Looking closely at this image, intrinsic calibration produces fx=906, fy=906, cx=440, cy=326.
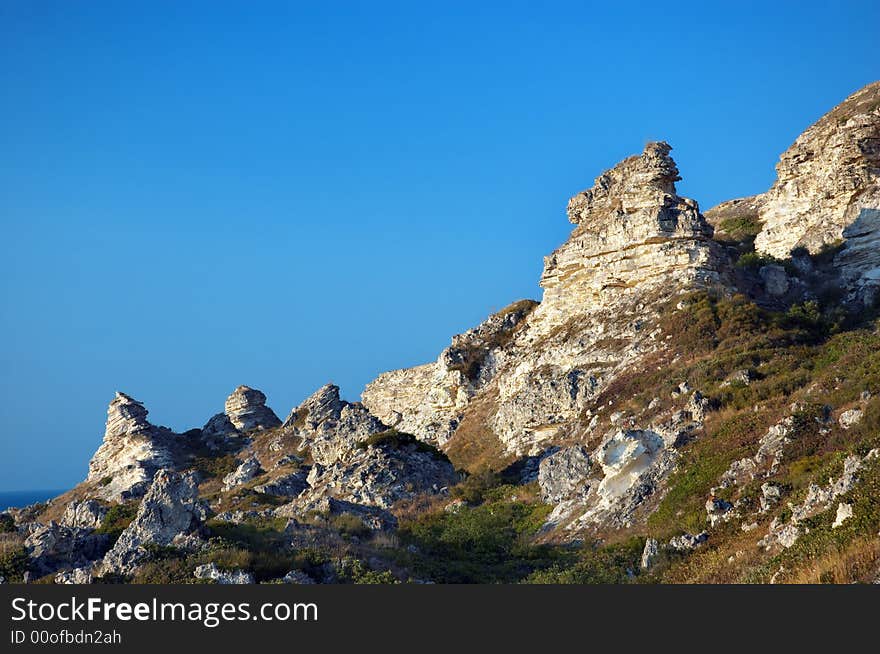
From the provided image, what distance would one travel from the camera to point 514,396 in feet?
174

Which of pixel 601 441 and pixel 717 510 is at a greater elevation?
pixel 601 441

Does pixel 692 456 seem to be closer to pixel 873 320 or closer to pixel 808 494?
pixel 808 494

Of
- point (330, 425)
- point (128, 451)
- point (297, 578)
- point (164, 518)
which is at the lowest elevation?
point (297, 578)

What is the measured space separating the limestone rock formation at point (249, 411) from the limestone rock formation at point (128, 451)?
6237mm

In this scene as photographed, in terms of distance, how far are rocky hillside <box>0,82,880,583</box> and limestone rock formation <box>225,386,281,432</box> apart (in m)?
0.26

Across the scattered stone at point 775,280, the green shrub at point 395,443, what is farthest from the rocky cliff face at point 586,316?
the green shrub at point 395,443

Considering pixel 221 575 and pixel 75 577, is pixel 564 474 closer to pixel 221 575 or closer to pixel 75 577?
pixel 221 575

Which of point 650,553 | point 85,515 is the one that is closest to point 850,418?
point 650,553

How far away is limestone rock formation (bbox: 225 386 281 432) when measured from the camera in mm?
80750

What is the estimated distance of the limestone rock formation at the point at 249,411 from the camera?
80.8 m

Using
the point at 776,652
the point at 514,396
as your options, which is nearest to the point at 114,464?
the point at 514,396

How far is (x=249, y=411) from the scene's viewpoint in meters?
81.7

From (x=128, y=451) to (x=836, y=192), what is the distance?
5655 centimetres

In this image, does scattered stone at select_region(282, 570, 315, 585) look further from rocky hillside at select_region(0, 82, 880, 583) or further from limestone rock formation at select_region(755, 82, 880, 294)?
limestone rock formation at select_region(755, 82, 880, 294)
